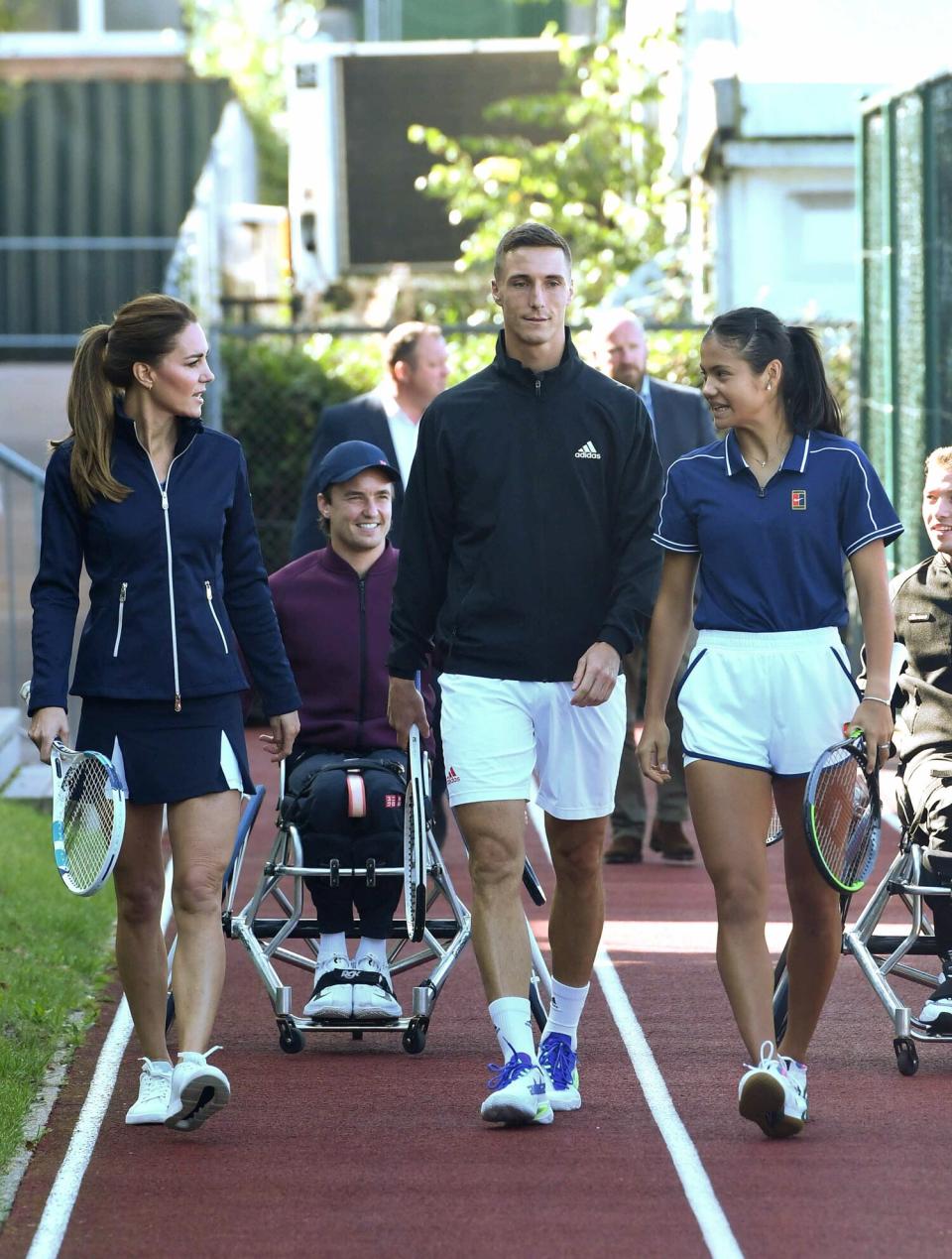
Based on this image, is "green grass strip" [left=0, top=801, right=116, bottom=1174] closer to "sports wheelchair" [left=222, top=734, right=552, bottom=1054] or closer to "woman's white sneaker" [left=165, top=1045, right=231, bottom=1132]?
"woman's white sneaker" [left=165, top=1045, right=231, bottom=1132]

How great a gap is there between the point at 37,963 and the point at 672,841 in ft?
11.8

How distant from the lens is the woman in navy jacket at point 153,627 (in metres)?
6.07

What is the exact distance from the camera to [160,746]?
611 centimetres

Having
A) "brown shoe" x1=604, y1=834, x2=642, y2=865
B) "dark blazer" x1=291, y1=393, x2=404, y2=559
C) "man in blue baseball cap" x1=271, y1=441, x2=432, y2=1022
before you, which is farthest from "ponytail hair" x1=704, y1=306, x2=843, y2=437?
"brown shoe" x1=604, y1=834, x2=642, y2=865

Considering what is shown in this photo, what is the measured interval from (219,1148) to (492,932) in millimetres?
882

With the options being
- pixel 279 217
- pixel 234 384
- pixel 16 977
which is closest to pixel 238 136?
pixel 279 217

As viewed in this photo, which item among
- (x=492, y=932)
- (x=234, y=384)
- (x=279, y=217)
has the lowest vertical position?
(x=492, y=932)

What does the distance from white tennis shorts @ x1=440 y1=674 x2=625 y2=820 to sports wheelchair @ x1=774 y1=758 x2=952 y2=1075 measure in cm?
88

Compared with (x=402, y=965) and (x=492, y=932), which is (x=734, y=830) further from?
(x=402, y=965)

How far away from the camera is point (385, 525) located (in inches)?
306

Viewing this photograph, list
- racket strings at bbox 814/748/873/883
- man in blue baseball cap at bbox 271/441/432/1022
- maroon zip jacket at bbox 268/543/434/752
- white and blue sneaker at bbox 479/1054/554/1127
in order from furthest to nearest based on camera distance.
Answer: maroon zip jacket at bbox 268/543/434/752
man in blue baseball cap at bbox 271/441/432/1022
white and blue sneaker at bbox 479/1054/554/1127
racket strings at bbox 814/748/873/883

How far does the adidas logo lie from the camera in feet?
20.8

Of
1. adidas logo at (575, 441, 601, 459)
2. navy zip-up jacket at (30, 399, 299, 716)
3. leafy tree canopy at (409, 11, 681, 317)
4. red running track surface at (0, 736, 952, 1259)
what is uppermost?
leafy tree canopy at (409, 11, 681, 317)

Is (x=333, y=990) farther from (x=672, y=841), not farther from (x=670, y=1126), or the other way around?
(x=672, y=841)
